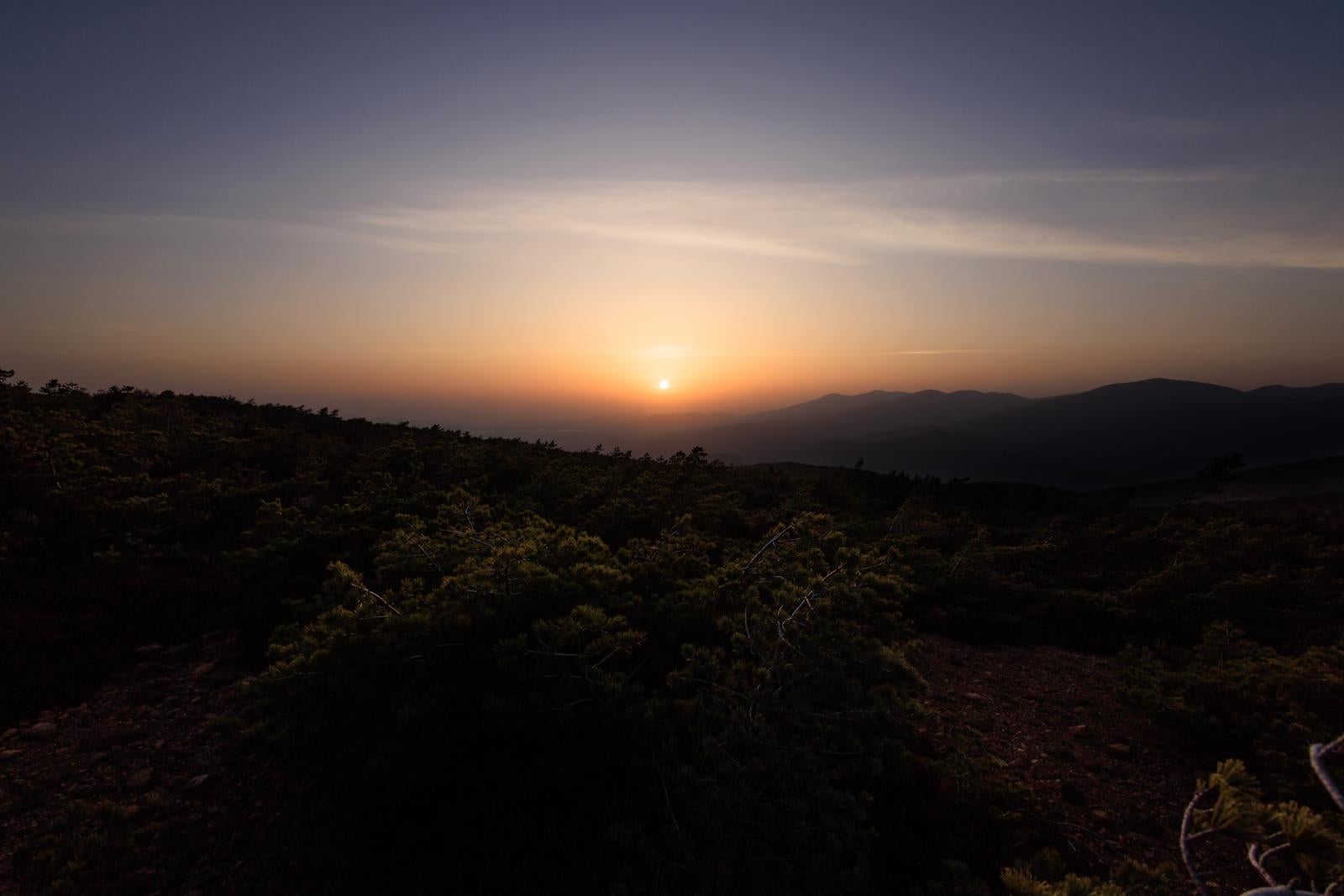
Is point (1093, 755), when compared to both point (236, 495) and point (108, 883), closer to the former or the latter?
point (108, 883)

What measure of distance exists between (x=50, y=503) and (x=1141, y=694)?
2108cm

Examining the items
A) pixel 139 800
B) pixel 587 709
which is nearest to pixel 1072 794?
pixel 587 709

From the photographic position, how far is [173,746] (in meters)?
6.40

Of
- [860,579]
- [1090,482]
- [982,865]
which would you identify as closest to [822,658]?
[860,579]

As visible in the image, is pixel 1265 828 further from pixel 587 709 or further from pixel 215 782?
pixel 215 782

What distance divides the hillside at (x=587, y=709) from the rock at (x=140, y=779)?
1.8 inches

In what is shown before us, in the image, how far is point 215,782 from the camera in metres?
5.82

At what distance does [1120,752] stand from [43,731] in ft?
48.9

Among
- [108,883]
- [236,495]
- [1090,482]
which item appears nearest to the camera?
[108,883]

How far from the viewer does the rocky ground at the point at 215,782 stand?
4723 mm

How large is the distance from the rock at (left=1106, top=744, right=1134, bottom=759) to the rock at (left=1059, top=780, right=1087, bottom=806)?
1261 mm

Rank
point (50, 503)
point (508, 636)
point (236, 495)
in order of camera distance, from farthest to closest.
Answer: point (236, 495), point (50, 503), point (508, 636)

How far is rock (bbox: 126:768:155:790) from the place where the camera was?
18.9 feet

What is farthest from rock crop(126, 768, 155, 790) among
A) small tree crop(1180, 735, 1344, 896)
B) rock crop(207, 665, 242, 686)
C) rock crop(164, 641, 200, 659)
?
small tree crop(1180, 735, 1344, 896)
